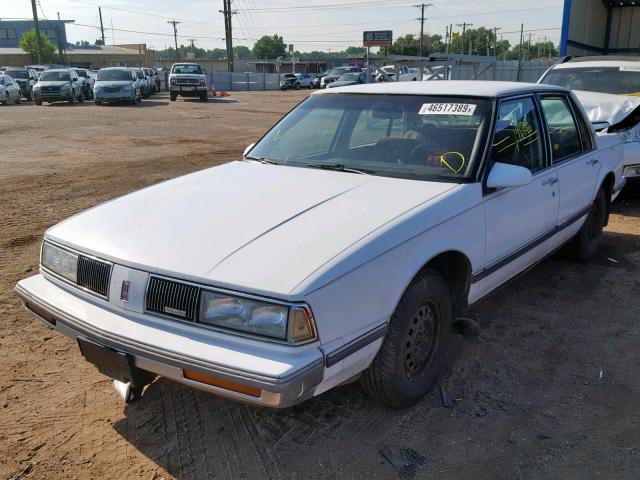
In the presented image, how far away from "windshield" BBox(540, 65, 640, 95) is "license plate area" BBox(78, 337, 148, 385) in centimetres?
859

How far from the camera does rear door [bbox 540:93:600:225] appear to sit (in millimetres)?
4348

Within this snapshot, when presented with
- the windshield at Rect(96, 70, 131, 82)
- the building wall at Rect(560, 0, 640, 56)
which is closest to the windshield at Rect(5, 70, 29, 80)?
the windshield at Rect(96, 70, 131, 82)

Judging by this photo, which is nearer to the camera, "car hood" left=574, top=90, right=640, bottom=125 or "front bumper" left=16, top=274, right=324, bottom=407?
"front bumper" left=16, top=274, right=324, bottom=407

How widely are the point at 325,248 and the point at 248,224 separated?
0.48m

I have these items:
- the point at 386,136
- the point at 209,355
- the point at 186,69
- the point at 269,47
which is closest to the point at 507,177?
the point at 386,136

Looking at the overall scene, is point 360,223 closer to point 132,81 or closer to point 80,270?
point 80,270

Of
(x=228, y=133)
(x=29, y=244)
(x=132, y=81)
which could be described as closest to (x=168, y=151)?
(x=228, y=133)

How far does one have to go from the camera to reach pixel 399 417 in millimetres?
3053

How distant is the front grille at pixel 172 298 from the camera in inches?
97.0

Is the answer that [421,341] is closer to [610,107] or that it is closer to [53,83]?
[610,107]

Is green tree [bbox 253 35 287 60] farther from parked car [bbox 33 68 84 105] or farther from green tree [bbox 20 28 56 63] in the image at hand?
parked car [bbox 33 68 84 105]

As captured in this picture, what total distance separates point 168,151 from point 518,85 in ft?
31.7

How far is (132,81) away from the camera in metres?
27.2

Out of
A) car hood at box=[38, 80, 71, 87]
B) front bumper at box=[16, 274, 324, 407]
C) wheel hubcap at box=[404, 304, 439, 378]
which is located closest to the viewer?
front bumper at box=[16, 274, 324, 407]
